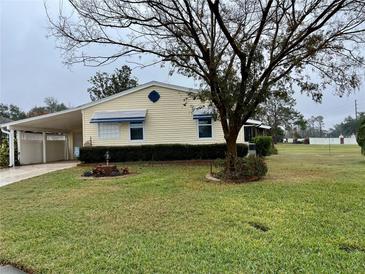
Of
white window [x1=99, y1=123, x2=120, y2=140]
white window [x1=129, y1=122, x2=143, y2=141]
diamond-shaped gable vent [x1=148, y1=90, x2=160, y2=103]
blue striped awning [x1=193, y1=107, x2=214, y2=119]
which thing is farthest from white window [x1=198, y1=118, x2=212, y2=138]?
white window [x1=99, y1=123, x2=120, y2=140]

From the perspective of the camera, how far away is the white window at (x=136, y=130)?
18.9m

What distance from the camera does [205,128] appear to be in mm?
18406

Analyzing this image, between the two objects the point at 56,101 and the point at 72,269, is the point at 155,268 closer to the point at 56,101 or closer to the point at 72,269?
the point at 72,269

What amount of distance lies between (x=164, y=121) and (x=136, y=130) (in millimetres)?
1759

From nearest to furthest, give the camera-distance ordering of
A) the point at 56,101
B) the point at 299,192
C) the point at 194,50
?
the point at 299,192 → the point at 194,50 → the point at 56,101

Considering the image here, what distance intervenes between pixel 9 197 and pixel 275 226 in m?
7.09

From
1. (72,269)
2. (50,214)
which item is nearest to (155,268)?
(72,269)

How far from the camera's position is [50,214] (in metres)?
6.55

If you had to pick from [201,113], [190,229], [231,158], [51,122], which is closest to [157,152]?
[201,113]

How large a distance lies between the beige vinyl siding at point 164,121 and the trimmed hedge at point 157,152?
2.92ft

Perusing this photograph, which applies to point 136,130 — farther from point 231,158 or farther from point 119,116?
point 231,158

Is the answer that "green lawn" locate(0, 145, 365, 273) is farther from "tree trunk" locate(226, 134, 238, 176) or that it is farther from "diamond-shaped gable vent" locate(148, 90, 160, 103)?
"diamond-shaped gable vent" locate(148, 90, 160, 103)

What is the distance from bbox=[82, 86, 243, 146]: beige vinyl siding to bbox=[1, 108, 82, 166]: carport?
2.82 metres

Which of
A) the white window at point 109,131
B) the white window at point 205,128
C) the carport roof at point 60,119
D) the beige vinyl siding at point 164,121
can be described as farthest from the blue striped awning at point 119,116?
the white window at point 205,128
